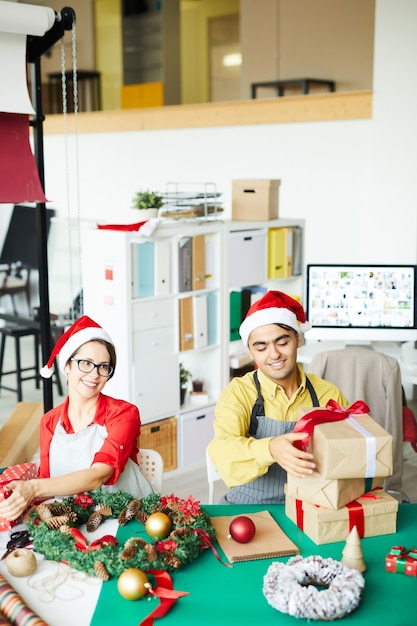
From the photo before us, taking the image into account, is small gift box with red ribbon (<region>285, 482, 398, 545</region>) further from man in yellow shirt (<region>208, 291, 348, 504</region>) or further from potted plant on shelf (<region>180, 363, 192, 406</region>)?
potted plant on shelf (<region>180, 363, 192, 406</region>)

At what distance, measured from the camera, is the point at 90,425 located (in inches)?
98.7

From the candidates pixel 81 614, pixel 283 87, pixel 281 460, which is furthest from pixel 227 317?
pixel 283 87

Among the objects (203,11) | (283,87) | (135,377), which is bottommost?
(135,377)

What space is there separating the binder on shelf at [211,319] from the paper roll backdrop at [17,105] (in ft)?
6.03

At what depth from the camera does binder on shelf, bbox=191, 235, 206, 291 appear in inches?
177

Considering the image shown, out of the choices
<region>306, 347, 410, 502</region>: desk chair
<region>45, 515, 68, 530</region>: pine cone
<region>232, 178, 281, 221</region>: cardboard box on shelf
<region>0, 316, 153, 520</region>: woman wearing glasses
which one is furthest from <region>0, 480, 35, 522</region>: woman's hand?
<region>232, 178, 281, 221</region>: cardboard box on shelf

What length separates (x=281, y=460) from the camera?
2.10 meters

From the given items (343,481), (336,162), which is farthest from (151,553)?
(336,162)

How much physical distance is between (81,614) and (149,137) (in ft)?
20.8

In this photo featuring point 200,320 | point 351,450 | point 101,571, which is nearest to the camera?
point 101,571

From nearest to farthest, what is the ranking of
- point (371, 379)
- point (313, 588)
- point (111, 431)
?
point (313, 588) < point (111, 431) < point (371, 379)

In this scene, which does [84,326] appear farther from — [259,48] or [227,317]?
[259,48]

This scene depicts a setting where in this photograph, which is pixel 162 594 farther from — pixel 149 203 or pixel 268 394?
pixel 149 203

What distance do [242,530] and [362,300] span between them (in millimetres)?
2719
